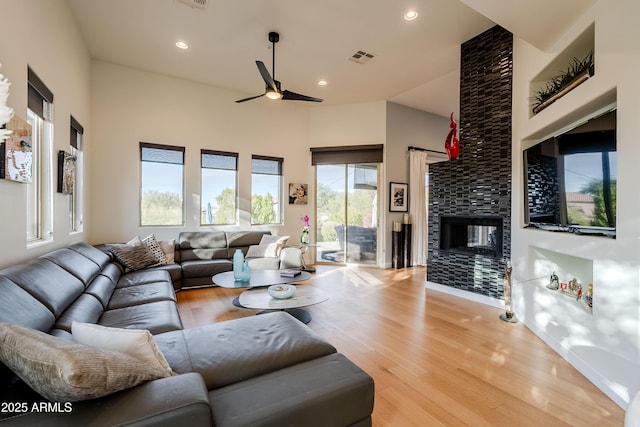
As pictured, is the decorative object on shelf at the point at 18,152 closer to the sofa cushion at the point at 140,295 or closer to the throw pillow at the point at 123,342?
the sofa cushion at the point at 140,295

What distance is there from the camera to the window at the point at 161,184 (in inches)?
192

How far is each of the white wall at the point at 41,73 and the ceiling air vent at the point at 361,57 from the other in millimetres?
3464

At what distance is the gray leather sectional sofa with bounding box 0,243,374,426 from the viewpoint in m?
0.92

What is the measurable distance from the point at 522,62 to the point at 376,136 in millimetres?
2948

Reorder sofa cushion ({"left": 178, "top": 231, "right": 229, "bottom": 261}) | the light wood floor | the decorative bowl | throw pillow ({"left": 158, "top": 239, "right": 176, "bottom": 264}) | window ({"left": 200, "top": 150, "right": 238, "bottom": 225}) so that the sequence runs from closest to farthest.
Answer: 1. the light wood floor
2. the decorative bowl
3. throw pillow ({"left": 158, "top": 239, "right": 176, "bottom": 264})
4. sofa cushion ({"left": 178, "top": 231, "right": 229, "bottom": 261})
5. window ({"left": 200, "top": 150, "right": 238, "bottom": 225})

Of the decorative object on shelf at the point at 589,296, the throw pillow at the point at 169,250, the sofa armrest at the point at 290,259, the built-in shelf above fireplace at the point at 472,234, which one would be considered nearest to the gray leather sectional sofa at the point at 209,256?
the sofa armrest at the point at 290,259

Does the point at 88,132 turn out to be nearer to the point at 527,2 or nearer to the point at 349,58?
the point at 349,58

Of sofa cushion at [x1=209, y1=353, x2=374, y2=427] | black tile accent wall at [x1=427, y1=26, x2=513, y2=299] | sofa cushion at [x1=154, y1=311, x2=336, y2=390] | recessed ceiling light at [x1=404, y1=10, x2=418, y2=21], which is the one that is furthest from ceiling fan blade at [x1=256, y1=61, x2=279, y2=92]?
sofa cushion at [x1=209, y1=353, x2=374, y2=427]

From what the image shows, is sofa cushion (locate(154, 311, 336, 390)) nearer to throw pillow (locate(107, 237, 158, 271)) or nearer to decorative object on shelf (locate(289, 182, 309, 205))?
throw pillow (locate(107, 237, 158, 271))

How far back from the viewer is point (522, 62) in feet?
10.5

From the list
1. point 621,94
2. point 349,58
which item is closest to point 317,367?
point 621,94

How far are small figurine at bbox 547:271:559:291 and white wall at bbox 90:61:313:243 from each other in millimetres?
4384

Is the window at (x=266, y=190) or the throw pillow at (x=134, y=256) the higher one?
the window at (x=266, y=190)

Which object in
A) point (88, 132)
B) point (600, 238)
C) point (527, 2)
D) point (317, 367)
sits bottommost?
point (317, 367)
